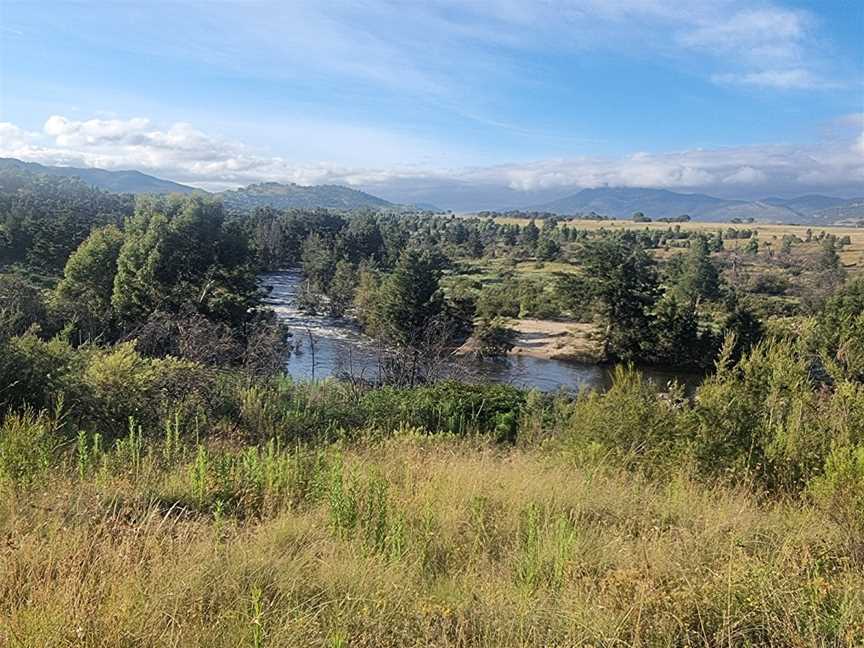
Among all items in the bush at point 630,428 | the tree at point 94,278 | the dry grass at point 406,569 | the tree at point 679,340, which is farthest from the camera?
the tree at point 679,340

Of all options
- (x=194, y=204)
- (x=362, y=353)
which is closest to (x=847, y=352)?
(x=362, y=353)

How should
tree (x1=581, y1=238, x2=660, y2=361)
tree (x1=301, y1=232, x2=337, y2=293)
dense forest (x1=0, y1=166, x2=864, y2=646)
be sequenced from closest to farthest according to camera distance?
1. dense forest (x1=0, y1=166, x2=864, y2=646)
2. tree (x1=581, y1=238, x2=660, y2=361)
3. tree (x1=301, y1=232, x2=337, y2=293)

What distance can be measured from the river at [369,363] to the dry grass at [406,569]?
21693 mm

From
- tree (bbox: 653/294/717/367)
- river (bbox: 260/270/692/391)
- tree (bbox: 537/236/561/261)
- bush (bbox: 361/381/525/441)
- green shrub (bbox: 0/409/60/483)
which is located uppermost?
tree (bbox: 537/236/561/261)

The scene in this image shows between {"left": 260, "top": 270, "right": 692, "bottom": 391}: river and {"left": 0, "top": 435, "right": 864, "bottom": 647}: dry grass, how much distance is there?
21693 millimetres

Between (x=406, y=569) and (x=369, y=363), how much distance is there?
2655 cm

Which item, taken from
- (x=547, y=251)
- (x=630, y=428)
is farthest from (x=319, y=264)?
(x=630, y=428)

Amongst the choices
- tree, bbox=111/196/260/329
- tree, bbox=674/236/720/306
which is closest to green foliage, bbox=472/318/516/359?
tree, bbox=111/196/260/329

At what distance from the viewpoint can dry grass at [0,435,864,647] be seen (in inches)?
100

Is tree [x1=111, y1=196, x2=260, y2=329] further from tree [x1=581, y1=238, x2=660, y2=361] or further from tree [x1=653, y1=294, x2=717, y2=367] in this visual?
tree [x1=653, y1=294, x2=717, y2=367]

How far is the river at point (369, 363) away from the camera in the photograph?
2886cm

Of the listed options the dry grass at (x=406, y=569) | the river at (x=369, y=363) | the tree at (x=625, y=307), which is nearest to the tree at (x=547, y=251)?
the tree at (x=625, y=307)

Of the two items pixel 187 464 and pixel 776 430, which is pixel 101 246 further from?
pixel 776 430

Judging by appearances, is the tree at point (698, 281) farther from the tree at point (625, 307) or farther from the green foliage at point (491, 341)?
the green foliage at point (491, 341)
